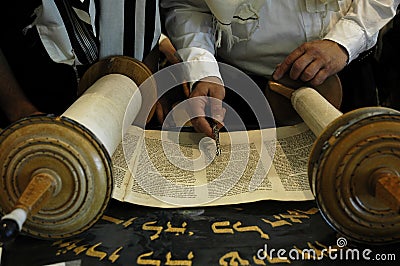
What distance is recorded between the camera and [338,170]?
24.6 inches

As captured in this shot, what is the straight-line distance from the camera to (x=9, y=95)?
3.54 feet

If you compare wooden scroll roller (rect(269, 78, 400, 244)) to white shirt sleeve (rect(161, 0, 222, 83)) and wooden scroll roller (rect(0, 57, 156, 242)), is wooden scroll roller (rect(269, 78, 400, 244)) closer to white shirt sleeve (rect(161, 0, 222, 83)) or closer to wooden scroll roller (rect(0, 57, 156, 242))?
wooden scroll roller (rect(0, 57, 156, 242))

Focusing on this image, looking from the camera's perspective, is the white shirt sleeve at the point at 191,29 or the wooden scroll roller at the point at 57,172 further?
the white shirt sleeve at the point at 191,29

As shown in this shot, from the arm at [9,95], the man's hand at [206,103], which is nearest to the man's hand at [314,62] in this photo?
the man's hand at [206,103]

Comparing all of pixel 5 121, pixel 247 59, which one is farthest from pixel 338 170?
pixel 5 121

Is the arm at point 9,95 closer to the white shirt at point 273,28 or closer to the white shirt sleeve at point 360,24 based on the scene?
the white shirt at point 273,28

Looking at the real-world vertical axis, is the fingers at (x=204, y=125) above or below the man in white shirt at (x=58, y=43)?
below

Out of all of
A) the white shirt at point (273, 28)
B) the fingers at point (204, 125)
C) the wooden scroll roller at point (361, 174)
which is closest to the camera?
the wooden scroll roller at point (361, 174)

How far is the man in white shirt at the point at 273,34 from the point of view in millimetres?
1011

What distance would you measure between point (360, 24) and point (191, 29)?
0.32 m

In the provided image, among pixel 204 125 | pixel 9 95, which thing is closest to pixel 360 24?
pixel 204 125

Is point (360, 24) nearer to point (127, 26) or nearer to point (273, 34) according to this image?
point (273, 34)

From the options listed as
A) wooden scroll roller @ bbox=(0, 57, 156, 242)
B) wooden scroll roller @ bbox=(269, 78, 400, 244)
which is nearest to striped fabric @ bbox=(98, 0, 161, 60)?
wooden scroll roller @ bbox=(0, 57, 156, 242)

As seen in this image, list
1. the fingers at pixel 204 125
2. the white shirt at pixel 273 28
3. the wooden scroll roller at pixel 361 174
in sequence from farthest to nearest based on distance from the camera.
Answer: the white shirt at pixel 273 28
the fingers at pixel 204 125
the wooden scroll roller at pixel 361 174
